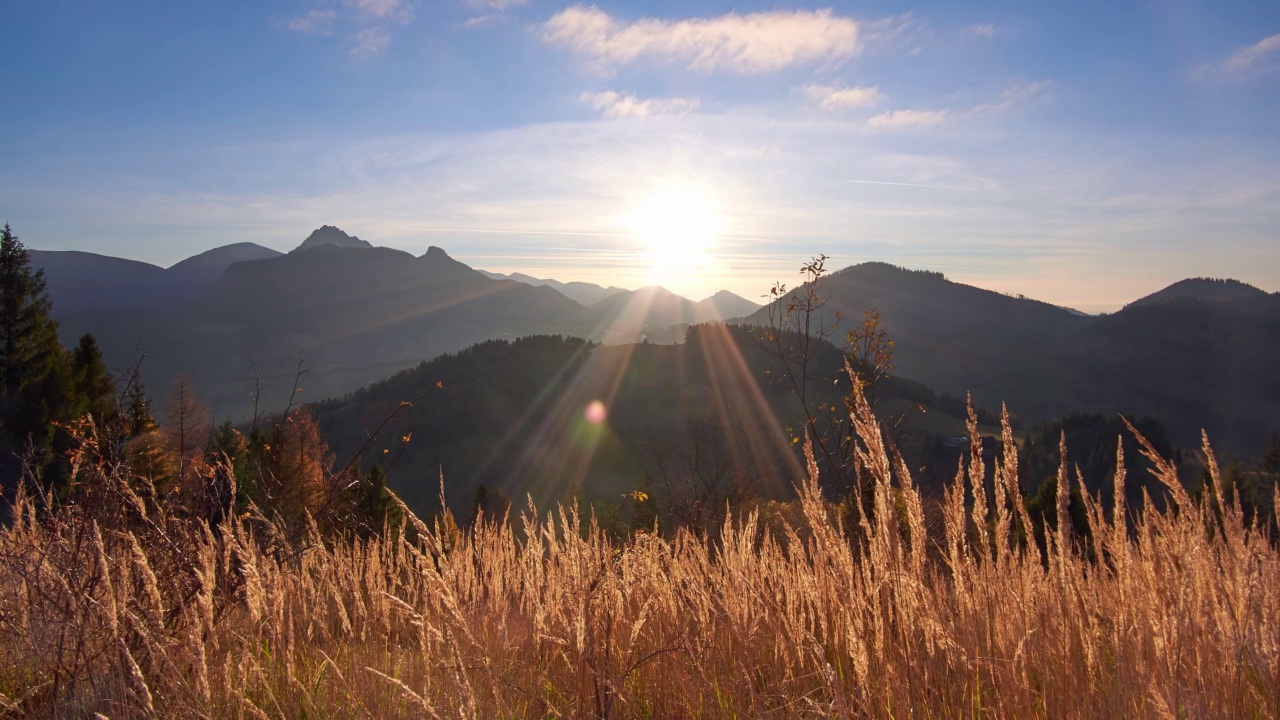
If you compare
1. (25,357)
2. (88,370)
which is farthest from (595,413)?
(88,370)

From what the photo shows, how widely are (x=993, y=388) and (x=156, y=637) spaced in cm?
17179

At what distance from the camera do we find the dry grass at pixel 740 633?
6.48 feet

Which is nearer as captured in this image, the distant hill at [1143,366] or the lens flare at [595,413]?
the lens flare at [595,413]

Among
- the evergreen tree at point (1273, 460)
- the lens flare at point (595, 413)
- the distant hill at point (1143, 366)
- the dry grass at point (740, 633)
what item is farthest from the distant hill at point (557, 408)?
the dry grass at point (740, 633)

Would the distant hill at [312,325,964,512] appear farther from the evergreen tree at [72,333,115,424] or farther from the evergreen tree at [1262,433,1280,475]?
the evergreen tree at [72,333,115,424]

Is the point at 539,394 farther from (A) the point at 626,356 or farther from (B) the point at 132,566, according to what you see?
(B) the point at 132,566

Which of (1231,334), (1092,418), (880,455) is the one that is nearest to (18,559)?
(880,455)

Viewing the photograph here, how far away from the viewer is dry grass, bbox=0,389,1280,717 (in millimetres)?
1975

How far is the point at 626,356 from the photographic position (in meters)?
119

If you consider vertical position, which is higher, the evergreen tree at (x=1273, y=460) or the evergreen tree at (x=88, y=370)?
the evergreen tree at (x=88, y=370)

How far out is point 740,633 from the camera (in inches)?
103

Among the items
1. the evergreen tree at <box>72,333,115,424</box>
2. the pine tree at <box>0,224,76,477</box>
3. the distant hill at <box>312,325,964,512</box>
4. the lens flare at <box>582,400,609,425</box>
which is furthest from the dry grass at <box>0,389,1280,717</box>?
the lens flare at <box>582,400,609,425</box>

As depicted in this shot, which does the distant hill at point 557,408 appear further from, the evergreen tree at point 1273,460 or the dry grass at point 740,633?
the dry grass at point 740,633

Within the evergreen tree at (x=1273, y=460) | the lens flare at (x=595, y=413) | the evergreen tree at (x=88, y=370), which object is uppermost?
the evergreen tree at (x=88, y=370)
